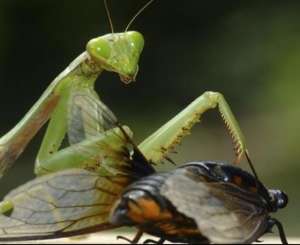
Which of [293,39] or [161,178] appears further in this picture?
[293,39]

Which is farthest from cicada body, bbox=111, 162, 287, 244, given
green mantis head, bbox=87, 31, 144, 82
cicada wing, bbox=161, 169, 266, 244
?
green mantis head, bbox=87, 31, 144, 82

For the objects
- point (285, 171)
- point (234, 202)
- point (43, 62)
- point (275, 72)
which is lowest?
point (285, 171)

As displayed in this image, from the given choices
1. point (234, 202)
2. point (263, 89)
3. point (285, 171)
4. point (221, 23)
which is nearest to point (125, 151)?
point (234, 202)

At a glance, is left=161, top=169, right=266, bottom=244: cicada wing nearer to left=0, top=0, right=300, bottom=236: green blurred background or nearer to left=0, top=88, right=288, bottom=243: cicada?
left=0, top=88, right=288, bottom=243: cicada

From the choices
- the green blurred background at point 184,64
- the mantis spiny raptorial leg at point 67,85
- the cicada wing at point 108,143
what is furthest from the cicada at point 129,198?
the green blurred background at point 184,64

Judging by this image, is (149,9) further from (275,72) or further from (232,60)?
(275,72)

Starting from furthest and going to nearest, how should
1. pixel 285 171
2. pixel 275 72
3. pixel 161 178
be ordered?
pixel 275 72 < pixel 285 171 < pixel 161 178

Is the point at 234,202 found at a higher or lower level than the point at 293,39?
higher

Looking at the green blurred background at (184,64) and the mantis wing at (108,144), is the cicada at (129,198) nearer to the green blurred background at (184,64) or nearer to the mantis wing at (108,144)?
the mantis wing at (108,144)
